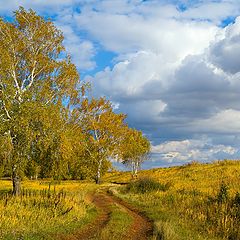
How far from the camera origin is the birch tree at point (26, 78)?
2673 centimetres

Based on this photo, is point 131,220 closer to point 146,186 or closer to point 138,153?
point 146,186

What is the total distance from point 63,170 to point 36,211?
8.29m

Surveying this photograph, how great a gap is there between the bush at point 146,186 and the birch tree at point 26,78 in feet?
41.5

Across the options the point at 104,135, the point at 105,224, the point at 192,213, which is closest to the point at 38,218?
the point at 105,224

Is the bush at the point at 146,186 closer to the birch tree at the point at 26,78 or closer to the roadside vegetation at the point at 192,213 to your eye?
the roadside vegetation at the point at 192,213

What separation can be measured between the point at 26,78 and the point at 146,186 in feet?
57.8

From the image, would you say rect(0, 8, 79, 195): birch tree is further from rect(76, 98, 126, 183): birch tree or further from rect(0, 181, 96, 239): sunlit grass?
rect(76, 98, 126, 183): birch tree

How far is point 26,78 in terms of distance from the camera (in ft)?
105

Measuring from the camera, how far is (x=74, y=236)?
17609 millimetres

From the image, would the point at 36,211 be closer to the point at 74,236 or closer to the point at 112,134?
the point at 74,236

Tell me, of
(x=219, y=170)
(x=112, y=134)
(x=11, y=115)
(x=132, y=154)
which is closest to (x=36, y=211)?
(x=11, y=115)

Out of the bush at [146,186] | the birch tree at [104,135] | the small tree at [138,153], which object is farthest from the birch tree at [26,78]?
the small tree at [138,153]

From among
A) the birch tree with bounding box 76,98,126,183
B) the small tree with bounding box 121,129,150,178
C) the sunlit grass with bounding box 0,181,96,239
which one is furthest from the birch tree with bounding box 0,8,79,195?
the small tree with bounding box 121,129,150,178

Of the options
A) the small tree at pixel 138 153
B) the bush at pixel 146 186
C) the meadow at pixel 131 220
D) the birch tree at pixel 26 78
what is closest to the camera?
the meadow at pixel 131 220
